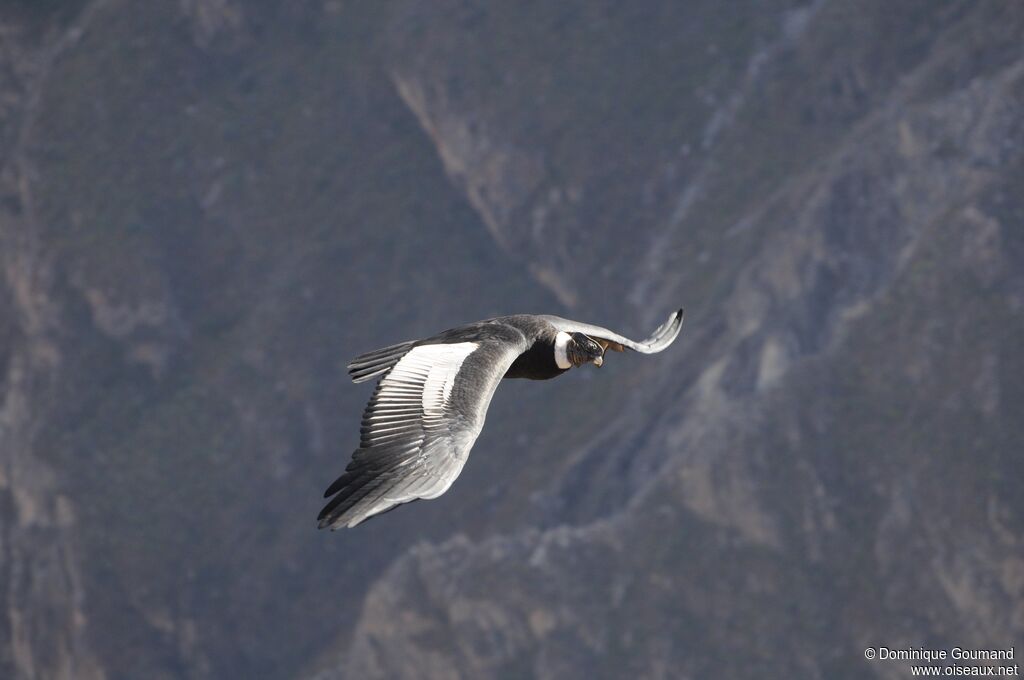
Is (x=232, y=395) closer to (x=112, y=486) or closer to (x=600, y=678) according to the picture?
(x=112, y=486)

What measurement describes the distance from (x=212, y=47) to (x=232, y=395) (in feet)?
104

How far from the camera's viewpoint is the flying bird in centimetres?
2459

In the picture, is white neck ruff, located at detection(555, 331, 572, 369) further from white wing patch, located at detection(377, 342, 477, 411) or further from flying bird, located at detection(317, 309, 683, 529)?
white wing patch, located at detection(377, 342, 477, 411)

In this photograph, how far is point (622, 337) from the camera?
105 ft

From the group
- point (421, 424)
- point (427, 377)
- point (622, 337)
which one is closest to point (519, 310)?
point (622, 337)

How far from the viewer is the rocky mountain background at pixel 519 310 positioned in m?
112

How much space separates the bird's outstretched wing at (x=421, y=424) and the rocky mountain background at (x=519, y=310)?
3224 inches

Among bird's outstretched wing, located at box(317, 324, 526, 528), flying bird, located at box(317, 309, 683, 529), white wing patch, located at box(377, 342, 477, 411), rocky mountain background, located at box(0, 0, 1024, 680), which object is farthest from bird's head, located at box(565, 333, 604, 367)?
rocky mountain background, located at box(0, 0, 1024, 680)

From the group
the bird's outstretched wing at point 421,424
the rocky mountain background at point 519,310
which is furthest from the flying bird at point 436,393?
the rocky mountain background at point 519,310

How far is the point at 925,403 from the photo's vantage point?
110m

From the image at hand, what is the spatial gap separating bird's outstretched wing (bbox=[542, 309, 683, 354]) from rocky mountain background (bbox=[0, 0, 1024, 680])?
253 ft

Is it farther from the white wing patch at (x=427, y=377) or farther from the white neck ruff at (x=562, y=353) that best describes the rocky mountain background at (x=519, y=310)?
the white wing patch at (x=427, y=377)

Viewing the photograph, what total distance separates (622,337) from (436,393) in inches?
199

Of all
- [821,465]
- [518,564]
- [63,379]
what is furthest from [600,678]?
[63,379]
